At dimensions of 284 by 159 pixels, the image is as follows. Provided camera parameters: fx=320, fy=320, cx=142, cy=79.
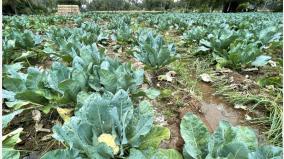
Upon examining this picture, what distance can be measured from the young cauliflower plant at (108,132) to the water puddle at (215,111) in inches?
28.6

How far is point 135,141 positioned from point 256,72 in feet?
8.11

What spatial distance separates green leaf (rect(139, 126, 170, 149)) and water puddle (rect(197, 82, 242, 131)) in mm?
595

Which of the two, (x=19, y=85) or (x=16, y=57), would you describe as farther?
(x=16, y=57)

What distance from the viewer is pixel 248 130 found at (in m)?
1.50

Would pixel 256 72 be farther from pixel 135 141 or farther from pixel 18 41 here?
pixel 18 41

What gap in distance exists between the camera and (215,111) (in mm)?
2398

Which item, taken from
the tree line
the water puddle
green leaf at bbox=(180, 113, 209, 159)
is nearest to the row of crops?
green leaf at bbox=(180, 113, 209, 159)

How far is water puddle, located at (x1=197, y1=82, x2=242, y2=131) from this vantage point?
7.27 ft

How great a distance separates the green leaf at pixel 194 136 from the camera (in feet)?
4.66

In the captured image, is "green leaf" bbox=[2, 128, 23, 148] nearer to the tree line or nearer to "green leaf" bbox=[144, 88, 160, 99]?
"green leaf" bbox=[144, 88, 160, 99]

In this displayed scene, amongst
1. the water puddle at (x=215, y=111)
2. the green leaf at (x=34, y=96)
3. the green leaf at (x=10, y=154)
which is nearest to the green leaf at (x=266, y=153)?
the water puddle at (x=215, y=111)

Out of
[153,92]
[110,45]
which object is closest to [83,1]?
[110,45]

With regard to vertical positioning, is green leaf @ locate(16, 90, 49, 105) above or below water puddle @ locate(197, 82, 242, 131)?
above

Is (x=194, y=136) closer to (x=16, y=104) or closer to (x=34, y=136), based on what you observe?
(x=34, y=136)
